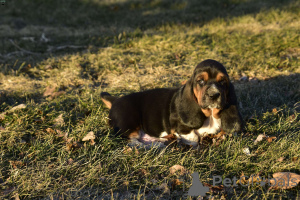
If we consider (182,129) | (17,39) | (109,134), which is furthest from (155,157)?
(17,39)

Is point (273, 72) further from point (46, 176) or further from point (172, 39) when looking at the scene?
point (46, 176)

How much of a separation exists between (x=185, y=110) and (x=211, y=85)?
0.51 m

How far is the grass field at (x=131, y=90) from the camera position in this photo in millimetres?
3215

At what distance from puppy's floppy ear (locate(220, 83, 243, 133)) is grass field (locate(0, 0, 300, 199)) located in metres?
0.14

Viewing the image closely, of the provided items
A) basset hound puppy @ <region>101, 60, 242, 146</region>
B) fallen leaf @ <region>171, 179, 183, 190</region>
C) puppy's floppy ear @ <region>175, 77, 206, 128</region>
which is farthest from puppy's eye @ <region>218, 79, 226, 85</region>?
fallen leaf @ <region>171, 179, 183, 190</region>

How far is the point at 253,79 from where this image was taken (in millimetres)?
5828

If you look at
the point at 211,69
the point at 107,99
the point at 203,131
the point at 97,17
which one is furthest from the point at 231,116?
the point at 97,17

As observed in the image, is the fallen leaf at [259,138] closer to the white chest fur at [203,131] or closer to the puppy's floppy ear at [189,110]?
the white chest fur at [203,131]

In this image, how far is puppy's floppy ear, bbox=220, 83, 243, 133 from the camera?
12.1 feet

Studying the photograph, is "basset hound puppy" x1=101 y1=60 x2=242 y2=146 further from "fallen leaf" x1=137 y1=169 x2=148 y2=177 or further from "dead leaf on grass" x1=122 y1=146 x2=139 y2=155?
"fallen leaf" x1=137 y1=169 x2=148 y2=177

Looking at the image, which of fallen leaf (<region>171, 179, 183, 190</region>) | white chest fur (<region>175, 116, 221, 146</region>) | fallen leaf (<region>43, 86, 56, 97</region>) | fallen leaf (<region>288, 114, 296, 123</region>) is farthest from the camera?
fallen leaf (<region>43, 86, 56, 97</region>)

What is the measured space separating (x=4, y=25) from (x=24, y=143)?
7753 millimetres

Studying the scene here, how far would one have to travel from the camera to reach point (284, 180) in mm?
3029

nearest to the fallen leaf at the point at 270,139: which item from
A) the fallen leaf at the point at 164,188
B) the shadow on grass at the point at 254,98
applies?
the shadow on grass at the point at 254,98
